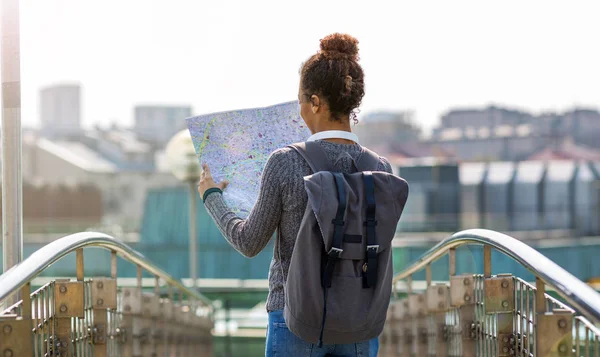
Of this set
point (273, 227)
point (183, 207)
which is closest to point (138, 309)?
point (273, 227)

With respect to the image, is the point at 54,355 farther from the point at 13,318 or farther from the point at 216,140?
the point at 216,140

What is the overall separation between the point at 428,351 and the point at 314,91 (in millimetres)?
3540

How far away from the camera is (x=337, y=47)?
117 inches

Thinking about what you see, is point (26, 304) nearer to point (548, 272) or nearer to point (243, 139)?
point (243, 139)

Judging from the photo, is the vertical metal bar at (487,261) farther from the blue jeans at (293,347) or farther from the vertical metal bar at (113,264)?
the vertical metal bar at (113,264)

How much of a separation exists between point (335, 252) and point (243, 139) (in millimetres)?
820

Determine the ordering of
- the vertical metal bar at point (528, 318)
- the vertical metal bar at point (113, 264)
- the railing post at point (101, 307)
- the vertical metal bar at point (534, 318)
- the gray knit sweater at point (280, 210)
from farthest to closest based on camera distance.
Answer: the vertical metal bar at point (113, 264) → the railing post at point (101, 307) → the vertical metal bar at point (528, 318) → the vertical metal bar at point (534, 318) → the gray knit sweater at point (280, 210)

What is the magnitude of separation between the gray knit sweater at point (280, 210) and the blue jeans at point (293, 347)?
54 mm

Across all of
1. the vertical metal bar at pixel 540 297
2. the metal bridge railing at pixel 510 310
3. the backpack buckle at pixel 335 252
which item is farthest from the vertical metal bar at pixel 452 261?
the backpack buckle at pixel 335 252

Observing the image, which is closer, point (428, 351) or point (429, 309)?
point (429, 309)

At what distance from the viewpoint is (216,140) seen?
134 inches

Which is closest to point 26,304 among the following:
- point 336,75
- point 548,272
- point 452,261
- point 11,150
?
point 11,150

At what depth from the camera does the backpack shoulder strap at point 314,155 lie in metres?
2.89

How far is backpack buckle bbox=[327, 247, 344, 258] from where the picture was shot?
2732mm
